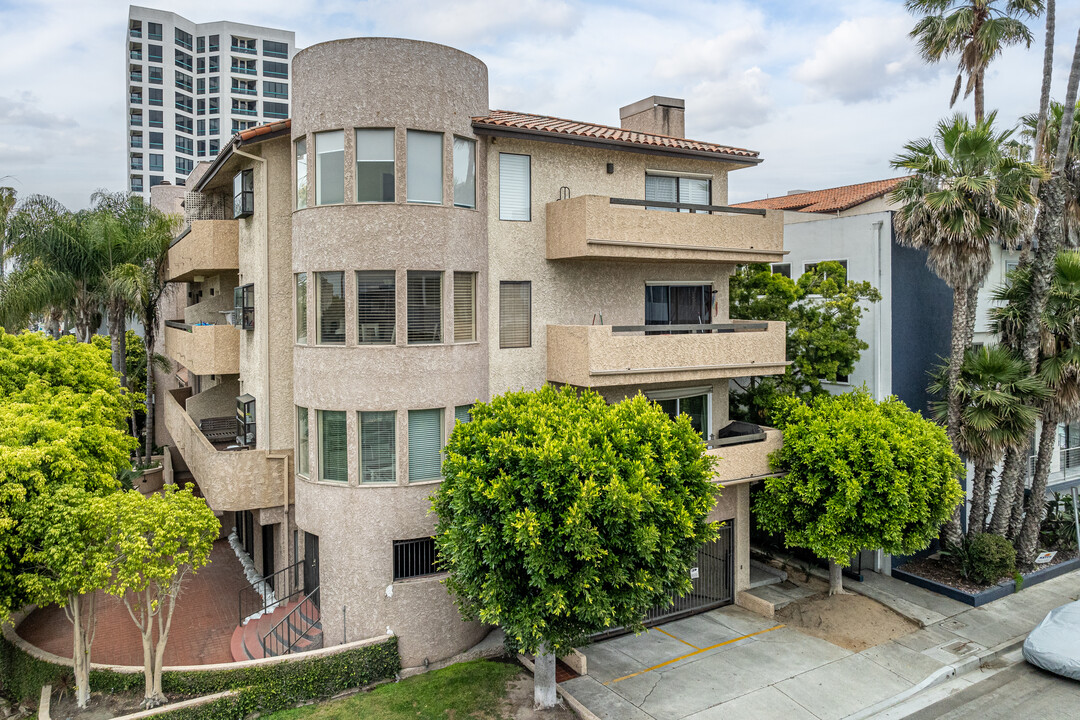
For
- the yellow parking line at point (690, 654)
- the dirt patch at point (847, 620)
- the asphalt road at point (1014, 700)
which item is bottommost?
the asphalt road at point (1014, 700)

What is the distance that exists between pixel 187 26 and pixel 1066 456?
295 ft

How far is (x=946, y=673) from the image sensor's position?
16641mm

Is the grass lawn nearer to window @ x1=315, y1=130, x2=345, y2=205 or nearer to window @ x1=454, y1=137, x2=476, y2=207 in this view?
window @ x1=454, y1=137, x2=476, y2=207

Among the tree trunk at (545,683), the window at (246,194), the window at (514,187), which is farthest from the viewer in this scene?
the window at (246,194)

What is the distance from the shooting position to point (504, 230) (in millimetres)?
17984

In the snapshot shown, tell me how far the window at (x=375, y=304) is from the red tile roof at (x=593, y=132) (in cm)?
434

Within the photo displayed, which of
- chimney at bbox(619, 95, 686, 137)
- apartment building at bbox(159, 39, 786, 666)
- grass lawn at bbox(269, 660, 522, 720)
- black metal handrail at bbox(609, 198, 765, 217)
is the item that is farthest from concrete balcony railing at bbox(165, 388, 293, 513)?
chimney at bbox(619, 95, 686, 137)

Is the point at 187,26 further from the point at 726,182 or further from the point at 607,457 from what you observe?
the point at 607,457

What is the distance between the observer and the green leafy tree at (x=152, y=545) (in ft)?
47.1

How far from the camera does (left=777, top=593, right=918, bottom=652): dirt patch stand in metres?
18.2

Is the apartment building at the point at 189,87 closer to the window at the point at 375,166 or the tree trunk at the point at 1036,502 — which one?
the window at the point at 375,166

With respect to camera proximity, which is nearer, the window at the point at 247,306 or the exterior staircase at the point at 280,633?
the exterior staircase at the point at 280,633

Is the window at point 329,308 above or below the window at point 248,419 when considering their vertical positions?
above

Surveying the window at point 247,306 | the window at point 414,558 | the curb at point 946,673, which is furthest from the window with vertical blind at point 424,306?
the curb at point 946,673
